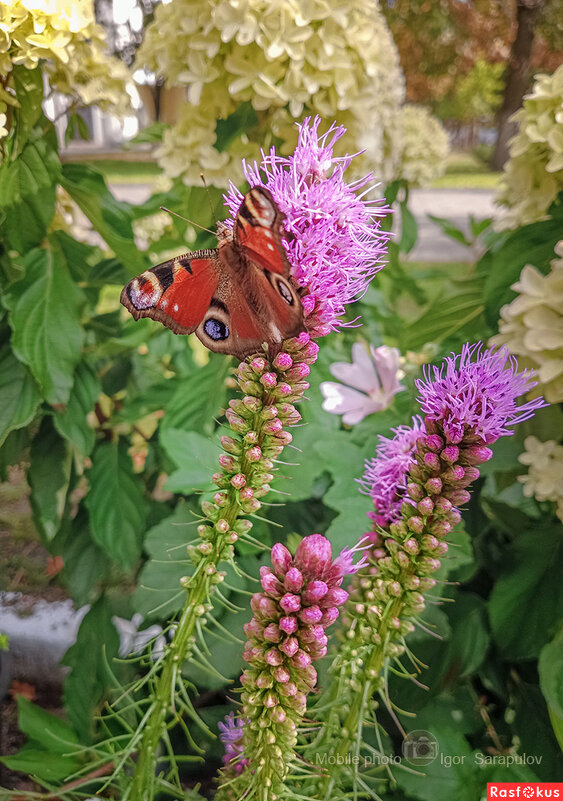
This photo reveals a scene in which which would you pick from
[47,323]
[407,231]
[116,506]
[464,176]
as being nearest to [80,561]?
[116,506]

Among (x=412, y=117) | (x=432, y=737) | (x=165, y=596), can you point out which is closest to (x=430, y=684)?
(x=432, y=737)

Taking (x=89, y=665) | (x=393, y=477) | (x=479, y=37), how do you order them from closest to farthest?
(x=393, y=477), (x=89, y=665), (x=479, y=37)

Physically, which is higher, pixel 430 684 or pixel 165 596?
pixel 165 596

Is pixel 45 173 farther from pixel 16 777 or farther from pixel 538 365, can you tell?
pixel 16 777

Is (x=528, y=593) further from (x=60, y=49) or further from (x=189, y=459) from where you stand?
(x=60, y=49)

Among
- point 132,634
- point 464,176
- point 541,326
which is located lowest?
point 132,634

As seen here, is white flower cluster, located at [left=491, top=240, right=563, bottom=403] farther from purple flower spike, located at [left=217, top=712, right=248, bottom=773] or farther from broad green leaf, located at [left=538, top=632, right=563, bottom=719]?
purple flower spike, located at [left=217, top=712, right=248, bottom=773]

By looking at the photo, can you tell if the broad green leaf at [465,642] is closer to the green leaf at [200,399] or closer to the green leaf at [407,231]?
the green leaf at [200,399]
